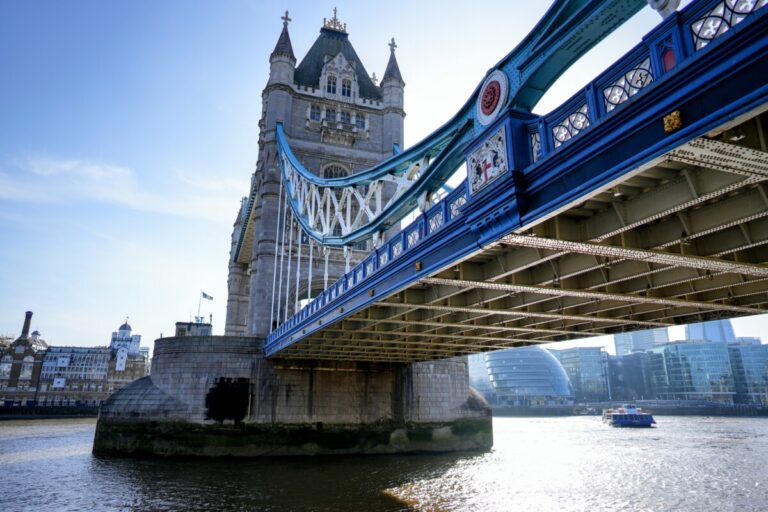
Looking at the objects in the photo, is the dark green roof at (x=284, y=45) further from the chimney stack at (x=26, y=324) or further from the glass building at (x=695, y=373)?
the glass building at (x=695, y=373)

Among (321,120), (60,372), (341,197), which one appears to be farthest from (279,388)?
(60,372)

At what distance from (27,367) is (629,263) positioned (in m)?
97.4

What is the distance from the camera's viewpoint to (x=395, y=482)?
63.1 feet

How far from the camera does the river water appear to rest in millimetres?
15430

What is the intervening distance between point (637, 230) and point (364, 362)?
21962 mm

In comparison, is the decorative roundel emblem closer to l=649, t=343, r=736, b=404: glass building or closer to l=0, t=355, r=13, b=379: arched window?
l=0, t=355, r=13, b=379: arched window

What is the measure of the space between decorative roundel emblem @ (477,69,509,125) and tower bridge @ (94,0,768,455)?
32mm

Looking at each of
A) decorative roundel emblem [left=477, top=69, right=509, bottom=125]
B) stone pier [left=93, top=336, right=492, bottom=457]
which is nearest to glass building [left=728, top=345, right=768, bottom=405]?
stone pier [left=93, top=336, right=492, bottom=457]

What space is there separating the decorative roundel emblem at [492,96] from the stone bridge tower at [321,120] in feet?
87.4

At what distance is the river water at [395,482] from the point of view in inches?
607

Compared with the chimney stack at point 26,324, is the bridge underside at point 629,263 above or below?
below

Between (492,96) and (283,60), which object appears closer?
(492,96)

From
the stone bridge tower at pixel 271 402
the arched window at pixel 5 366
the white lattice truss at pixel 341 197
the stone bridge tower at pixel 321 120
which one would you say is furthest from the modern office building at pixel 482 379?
the stone bridge tower at pixel 271 402

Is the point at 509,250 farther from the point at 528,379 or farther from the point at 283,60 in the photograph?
the point at 528,379
